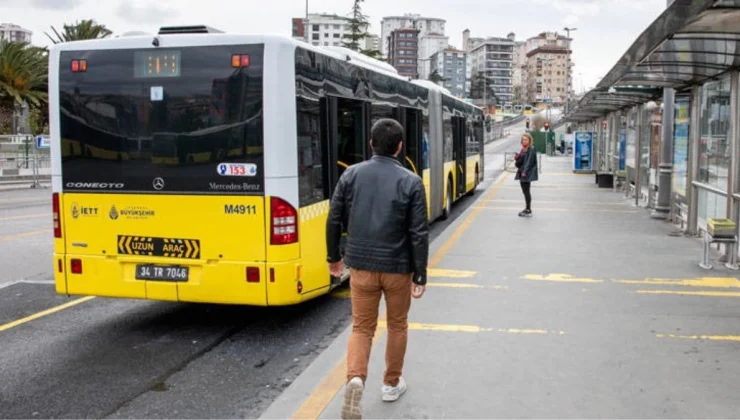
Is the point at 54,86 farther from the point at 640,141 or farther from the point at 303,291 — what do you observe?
the point at 640,141

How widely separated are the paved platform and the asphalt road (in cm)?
49

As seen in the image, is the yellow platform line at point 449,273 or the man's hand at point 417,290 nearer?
the man's hand at point 417,290

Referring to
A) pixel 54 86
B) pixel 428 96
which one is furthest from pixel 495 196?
pixel 54 86

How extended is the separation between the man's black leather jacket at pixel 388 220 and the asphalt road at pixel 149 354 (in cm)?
141

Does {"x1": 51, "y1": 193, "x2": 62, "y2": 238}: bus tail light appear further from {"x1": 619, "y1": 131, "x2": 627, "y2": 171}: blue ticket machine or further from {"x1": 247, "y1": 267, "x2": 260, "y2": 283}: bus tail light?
{"x1": 619, "y1": 131, "x2": 627, "y2": 171}: blue ticket machine

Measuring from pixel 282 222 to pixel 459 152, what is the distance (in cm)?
1272

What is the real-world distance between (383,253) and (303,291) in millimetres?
2462

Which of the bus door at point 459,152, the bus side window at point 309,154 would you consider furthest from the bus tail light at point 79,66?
the bus door at point 459,152

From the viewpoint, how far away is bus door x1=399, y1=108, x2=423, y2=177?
11875mm

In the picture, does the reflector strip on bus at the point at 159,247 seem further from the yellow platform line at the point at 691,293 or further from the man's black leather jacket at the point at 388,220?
the yellow platform line at the point at 691,293

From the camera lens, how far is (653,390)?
5.14 metres

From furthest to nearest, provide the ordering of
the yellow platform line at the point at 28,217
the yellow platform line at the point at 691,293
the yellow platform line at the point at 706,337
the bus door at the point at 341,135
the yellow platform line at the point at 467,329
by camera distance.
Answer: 1. the yellow platform line at the point at 28,217
2. the yellow platform line at the point at 691,293
3. the bus door at the point at 341,135
4. the yellow platform line at the point at 467,329
5. the yellow platform line at the point at 706,337

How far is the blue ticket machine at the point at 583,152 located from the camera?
35.0m

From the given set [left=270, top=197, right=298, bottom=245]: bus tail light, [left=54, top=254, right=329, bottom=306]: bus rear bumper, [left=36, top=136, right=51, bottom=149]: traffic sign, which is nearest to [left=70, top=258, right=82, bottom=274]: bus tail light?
[left=54, top=254, right=329, bottom=306]: bus rear bumper
